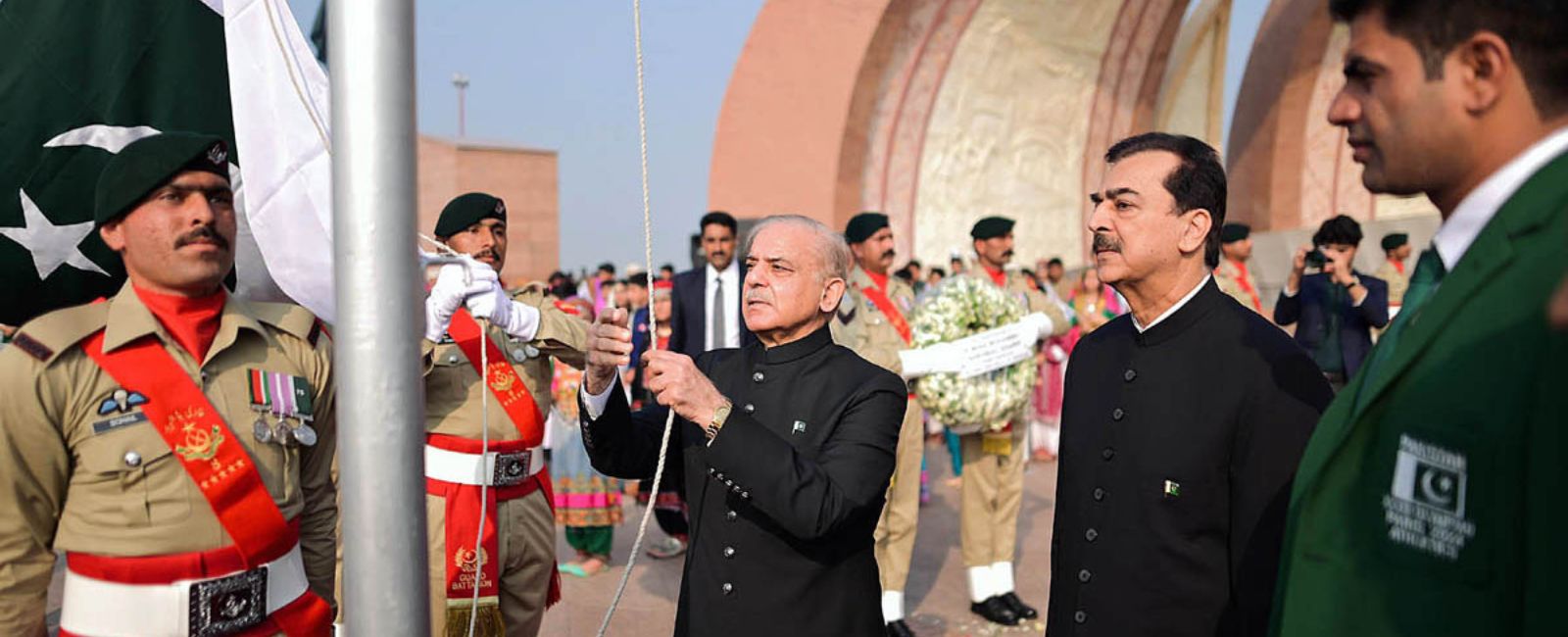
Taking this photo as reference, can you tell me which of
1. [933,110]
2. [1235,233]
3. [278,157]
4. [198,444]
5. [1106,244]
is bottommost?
[198,444]

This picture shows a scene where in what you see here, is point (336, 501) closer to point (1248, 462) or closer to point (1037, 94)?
point (1248, 462)

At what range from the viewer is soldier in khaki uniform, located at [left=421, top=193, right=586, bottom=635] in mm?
3359

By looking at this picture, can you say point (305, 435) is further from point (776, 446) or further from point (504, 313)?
point (776, 446)

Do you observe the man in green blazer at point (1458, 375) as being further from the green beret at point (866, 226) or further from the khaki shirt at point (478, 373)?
the green beret at point (866, 226)

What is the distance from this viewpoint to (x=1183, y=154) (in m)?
2.42

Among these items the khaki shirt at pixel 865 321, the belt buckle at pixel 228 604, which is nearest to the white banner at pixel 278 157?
the belt buckle at pixel 228 604

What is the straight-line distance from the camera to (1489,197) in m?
1.17

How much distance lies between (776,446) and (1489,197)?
50.2 inches

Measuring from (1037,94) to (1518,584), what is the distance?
16950mm

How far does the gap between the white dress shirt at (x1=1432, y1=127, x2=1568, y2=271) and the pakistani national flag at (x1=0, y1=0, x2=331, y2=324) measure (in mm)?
2182

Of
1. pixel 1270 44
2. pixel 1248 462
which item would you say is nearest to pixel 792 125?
pixel 1270 44

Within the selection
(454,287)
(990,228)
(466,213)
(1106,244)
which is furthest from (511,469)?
(990,228)

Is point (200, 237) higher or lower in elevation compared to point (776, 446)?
higher

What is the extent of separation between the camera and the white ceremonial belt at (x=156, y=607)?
208cm
